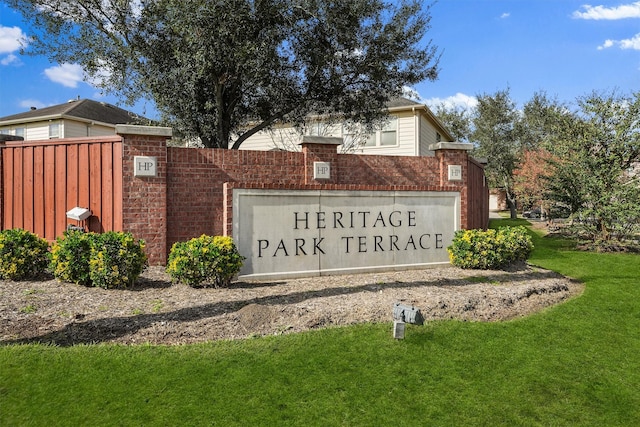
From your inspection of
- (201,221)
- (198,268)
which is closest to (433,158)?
(201,221)

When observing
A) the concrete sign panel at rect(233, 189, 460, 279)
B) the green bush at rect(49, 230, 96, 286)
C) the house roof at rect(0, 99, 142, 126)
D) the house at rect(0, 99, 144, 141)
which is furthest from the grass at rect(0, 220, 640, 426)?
the house roof at rect(0, 99, 142, 126)

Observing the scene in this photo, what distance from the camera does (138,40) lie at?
450 inches

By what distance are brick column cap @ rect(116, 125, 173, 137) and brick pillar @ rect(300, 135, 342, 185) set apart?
3.05 meters

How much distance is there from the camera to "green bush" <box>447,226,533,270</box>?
347 inches

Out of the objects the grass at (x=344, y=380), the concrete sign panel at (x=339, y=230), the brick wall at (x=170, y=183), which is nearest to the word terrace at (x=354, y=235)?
the concrete sign panel at (x=339, y=230)

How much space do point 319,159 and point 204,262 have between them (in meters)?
4.23

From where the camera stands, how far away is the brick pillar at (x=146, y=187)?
8203 mm

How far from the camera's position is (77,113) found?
25188 millimetres

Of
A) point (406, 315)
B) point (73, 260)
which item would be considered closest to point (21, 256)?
point (73, 260)

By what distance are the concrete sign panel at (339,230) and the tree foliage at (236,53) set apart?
463 centimetres

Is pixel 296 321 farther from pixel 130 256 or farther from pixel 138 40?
pixel 138 40

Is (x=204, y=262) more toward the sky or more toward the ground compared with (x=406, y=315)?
more toward the sky

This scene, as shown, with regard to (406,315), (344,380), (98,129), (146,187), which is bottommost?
(344,380)

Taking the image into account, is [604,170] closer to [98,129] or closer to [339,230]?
[339,230]
